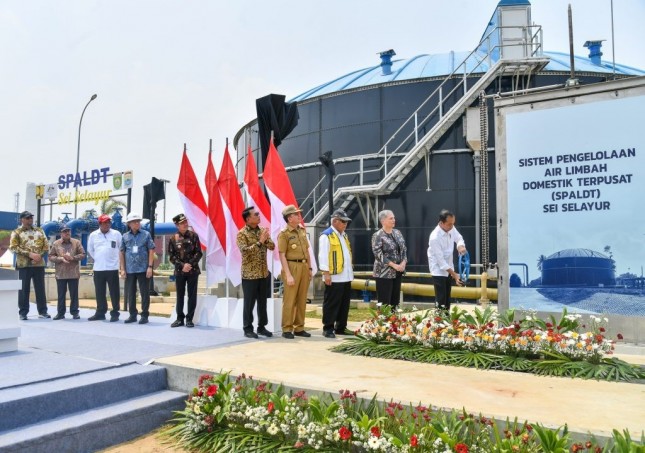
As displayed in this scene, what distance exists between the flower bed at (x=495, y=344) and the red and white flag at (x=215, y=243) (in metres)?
3.14

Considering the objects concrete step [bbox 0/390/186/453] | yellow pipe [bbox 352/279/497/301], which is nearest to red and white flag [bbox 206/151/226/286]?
concrete step [bbox 0/390/186/453]

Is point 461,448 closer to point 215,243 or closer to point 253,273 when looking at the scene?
point 253,273

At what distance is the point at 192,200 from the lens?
9.09 metres

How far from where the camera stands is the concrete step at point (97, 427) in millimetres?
3771

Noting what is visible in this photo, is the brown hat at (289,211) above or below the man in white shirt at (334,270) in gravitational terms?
above

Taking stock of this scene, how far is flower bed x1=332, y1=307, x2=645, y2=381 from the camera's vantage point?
508 centimetres

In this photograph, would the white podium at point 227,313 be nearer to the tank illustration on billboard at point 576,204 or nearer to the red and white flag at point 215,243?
the red and white flag at point 215,243

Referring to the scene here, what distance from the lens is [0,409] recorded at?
388cm

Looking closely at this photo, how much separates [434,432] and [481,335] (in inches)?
102

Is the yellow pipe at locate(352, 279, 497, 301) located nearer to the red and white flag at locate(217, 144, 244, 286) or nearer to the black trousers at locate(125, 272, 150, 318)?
the red and white flag at locate(217, 144, 244, 286)

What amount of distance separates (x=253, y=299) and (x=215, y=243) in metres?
1.85

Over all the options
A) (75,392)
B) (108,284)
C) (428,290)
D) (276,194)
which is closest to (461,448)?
(75,392)

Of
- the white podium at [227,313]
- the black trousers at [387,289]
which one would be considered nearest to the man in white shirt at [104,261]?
the white podium at [227,313]

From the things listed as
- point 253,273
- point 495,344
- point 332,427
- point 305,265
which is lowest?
point 332,427
